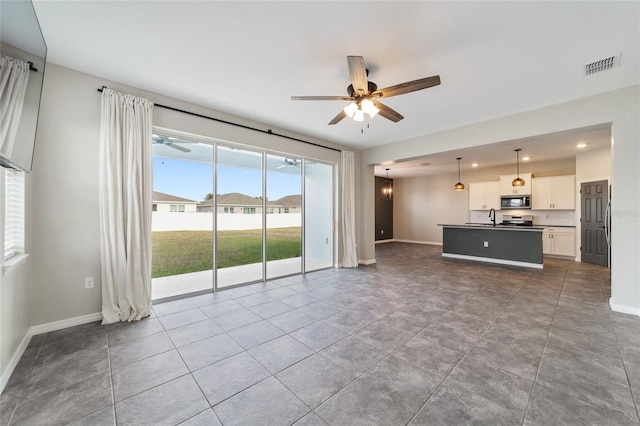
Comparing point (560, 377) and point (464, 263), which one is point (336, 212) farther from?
point (560, 377)

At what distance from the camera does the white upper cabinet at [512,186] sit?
7324 mm

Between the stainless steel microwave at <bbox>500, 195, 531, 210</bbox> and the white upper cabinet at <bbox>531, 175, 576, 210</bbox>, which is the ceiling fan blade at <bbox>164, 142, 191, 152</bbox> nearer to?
the stainless steel microwave at <bbox>500, 195, 531, 210</bbox>

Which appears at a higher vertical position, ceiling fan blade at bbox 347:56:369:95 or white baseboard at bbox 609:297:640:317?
ceiling fan blade at bbox 347:56:369:95

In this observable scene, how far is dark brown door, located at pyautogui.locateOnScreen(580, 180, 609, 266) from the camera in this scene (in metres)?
5.69

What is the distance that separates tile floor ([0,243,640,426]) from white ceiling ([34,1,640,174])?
2.88 metres

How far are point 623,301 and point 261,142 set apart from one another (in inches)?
224

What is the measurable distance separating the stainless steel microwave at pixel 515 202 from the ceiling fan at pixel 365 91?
675cm

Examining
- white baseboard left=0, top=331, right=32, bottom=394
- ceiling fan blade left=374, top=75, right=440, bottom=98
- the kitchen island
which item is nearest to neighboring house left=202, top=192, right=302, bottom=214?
white baseboard left=0, top=331, right=32, bottom=394

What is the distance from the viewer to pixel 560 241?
677cm

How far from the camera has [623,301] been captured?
3.15 metres

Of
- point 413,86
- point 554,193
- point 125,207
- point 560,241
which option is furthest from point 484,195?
point 125,207

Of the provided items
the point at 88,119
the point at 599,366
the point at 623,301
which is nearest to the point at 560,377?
the point at 599,366

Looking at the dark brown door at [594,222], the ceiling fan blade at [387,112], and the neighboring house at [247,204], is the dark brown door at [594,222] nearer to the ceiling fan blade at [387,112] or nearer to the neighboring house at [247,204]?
the ceiling fan blade at [387,112]

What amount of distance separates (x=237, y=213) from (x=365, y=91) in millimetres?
2982
